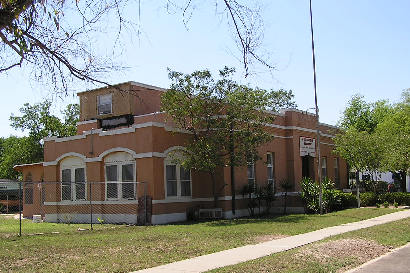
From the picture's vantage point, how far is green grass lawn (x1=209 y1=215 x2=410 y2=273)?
32.5 feet

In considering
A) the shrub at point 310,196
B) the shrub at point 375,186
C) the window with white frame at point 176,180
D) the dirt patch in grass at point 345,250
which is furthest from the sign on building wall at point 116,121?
the shrub at point 375,186

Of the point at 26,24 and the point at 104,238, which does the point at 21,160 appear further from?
the point at 26,24

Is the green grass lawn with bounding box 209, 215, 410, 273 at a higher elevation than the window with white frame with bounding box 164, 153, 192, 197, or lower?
lower

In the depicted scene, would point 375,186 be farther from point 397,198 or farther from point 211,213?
point 211,213

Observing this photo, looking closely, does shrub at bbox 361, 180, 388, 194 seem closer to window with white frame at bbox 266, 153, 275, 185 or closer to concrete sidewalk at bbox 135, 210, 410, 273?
window with white frame at bbox 266, 153, 275, 185

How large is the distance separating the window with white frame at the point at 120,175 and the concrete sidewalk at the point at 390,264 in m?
12.7

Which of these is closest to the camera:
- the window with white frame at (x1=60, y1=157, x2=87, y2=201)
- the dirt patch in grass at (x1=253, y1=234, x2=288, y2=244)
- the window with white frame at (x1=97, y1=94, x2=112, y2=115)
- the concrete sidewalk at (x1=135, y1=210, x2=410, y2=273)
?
the concrete sidewalk at (x1=135, y1=210, x2=410, y2=273)

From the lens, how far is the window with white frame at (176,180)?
21922mm

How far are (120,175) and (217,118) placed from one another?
534cm

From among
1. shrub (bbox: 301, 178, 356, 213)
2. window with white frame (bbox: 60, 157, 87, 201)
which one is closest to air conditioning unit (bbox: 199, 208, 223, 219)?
shrub (bbox: 301, 178, 356, 213)

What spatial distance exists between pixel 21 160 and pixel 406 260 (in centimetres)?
5121

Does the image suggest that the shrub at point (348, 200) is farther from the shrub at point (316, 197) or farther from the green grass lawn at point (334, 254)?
the green grass lawn at point (334, 254)

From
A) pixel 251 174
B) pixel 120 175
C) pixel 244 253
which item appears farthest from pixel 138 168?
pixel 244 253

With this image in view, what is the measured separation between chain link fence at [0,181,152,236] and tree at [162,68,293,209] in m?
2.81
